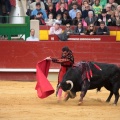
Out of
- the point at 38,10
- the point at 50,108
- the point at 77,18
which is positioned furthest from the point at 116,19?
the point at 50,108

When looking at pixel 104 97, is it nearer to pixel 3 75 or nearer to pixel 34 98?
pixel 34 98

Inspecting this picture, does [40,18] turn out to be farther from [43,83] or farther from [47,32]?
[43,83]

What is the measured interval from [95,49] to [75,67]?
5.40 metres

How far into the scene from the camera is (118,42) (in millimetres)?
17562

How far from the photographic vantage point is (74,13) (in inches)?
728

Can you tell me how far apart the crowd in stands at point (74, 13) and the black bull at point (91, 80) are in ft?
18.7

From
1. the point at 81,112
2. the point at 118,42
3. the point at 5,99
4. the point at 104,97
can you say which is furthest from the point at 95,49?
the point at 81,112

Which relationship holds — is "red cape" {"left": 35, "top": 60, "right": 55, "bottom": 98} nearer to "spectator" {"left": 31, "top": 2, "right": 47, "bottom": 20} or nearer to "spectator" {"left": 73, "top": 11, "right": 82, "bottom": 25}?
"spectator" {"left": 73, "top": 11, "right": 82, "bottom": 25}

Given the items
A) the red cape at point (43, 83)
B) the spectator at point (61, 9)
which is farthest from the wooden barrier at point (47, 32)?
the red cape at point (43, 83)

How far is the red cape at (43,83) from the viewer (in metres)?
12.6

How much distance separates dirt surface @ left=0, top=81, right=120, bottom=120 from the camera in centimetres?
1038

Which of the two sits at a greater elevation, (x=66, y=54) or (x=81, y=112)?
(x=66, y=54)

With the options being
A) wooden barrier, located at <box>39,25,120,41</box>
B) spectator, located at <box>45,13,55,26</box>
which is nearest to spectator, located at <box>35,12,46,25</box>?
spectator, located at <box>45,13,55,26</box>

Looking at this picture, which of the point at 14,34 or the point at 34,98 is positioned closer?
the point at 34,98
